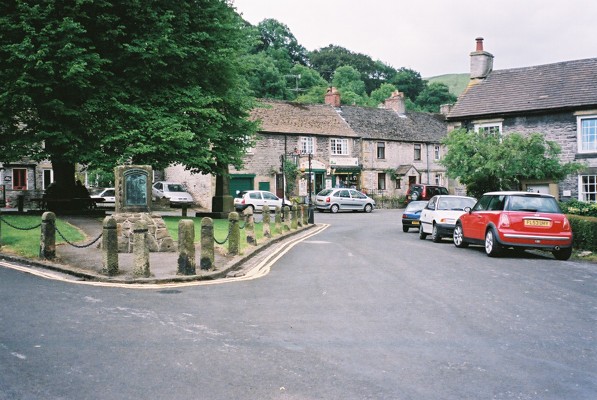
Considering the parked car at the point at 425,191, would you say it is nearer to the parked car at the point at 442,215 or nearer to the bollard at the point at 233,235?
the parked car at the point at 442,215

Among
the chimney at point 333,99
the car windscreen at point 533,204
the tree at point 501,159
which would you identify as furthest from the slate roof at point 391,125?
the car windscreen at point 533,204

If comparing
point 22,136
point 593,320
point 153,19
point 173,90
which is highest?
point 153,19

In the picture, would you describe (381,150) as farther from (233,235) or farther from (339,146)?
(233,235)

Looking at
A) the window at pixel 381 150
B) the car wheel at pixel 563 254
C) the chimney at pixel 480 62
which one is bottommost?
the car wheel at pixel 563 254

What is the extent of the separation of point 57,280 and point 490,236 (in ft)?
36.2

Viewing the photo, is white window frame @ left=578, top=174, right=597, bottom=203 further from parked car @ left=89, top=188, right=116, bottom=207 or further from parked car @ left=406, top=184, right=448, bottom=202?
parked car @ left=89, top=188, right=116, bottom=207

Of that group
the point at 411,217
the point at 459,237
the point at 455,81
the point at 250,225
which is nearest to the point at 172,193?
the point at 411,217

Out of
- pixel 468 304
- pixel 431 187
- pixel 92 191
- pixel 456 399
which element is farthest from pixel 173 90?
pixel 431 187

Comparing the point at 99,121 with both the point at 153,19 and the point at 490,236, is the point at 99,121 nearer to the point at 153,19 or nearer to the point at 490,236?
the point at 153,19

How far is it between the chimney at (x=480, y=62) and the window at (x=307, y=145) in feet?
61.6

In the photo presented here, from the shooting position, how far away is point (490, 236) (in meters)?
15.6

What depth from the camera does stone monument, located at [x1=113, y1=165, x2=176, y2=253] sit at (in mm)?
14086

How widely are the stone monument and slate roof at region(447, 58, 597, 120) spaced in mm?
21894

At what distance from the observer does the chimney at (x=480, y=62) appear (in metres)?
34.2
